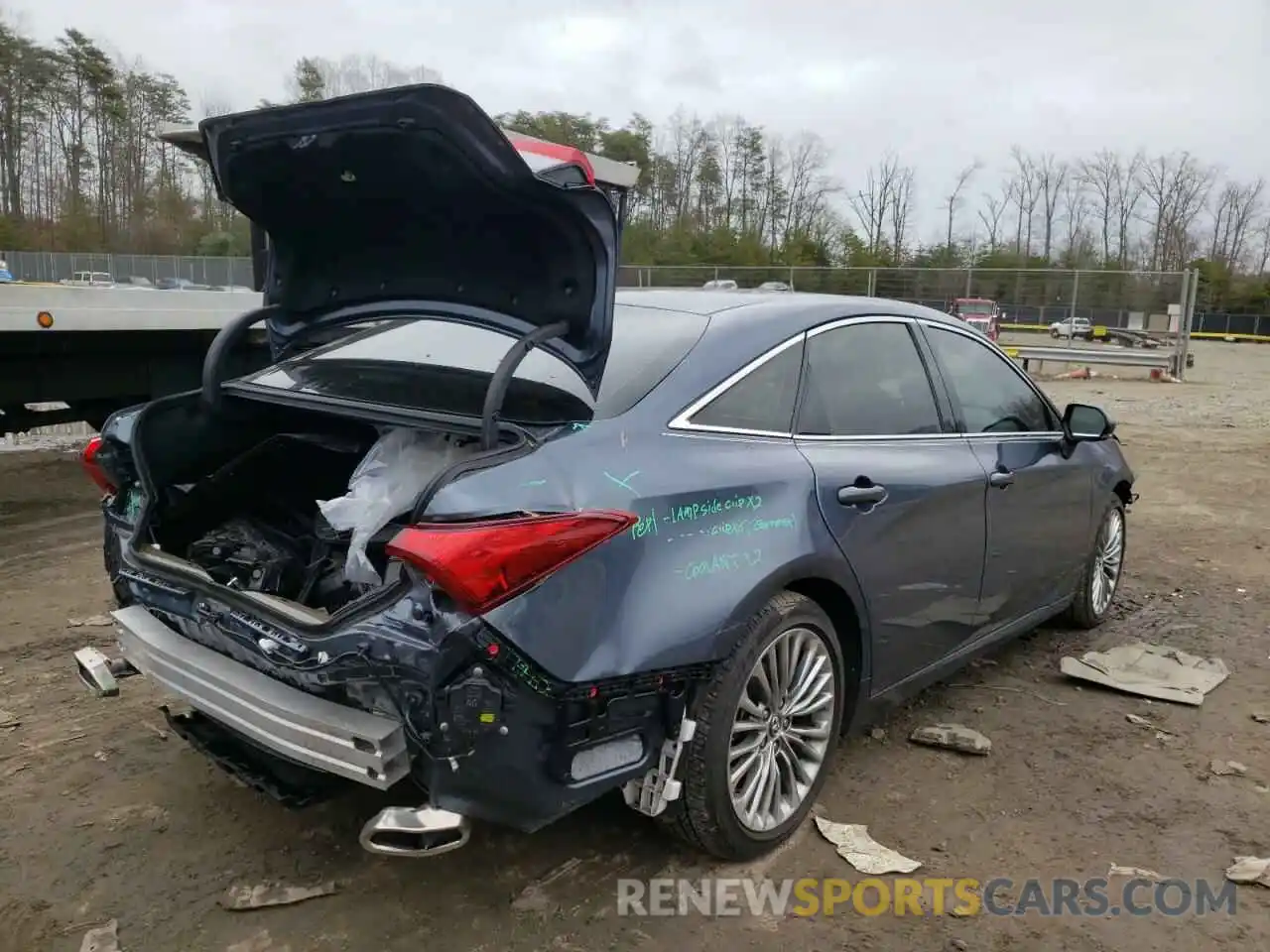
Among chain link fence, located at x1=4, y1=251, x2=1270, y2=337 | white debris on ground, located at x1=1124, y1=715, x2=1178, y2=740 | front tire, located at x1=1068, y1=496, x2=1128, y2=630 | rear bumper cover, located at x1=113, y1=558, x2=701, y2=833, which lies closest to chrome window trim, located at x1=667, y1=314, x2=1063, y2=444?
rear bumper cover, located at x1=113, y1=558, x2=701, y2=833

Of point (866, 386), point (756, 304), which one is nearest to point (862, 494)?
point (866, 386)

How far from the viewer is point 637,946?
2.52 m

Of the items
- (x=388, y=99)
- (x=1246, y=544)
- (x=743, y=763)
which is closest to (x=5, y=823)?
(x=743, y=763)

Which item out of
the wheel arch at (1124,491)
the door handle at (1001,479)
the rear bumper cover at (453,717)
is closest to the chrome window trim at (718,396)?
the rear bumper cover at (453,717)

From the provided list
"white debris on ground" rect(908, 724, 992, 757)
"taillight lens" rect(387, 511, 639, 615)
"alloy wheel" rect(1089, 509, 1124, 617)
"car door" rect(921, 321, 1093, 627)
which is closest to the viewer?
"taillight lens" rect(387, 511, 639, 615)

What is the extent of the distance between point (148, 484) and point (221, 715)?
87 centimetres

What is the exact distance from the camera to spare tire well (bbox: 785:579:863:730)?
9.65 ft

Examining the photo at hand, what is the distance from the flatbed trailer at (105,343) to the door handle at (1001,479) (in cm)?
226

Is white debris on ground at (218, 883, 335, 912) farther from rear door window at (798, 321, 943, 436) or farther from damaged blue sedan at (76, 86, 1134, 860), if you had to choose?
rear door window at (798, 321, 943, 436)

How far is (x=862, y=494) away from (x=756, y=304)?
72 cm

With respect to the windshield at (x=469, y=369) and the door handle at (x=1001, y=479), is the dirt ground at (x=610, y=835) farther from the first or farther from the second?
the windshield at (x=469, y=369)

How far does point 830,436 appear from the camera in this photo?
10.2 feet

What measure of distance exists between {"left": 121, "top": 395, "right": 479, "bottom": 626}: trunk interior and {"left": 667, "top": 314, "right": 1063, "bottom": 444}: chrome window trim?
641 millimetres

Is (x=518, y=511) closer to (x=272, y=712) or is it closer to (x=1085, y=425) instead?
(x=272, y=712)
